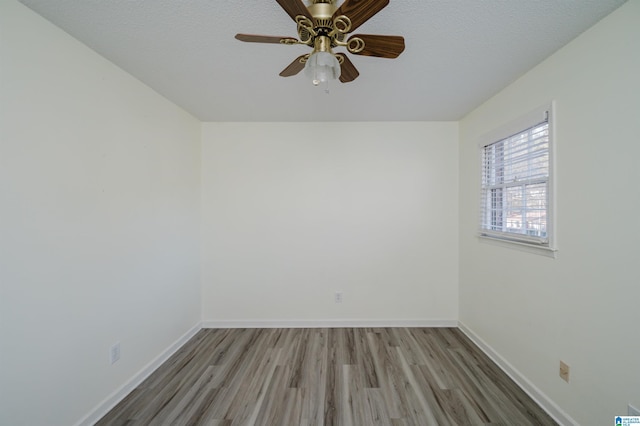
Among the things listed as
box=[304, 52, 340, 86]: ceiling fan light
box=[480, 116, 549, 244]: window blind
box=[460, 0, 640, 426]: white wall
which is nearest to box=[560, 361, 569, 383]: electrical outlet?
box=[460, 0, 640, 426]: white wall

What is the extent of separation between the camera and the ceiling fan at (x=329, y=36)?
91cm

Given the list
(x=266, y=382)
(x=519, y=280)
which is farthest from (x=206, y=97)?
(x=519, y=280)

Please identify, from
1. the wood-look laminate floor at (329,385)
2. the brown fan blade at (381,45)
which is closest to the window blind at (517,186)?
the wood-look laminate floor at (329,385)

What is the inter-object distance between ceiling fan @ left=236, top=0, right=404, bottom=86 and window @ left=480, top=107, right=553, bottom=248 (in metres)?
1.37

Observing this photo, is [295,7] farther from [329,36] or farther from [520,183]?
[520,183]

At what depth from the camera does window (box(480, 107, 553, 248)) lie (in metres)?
1.63

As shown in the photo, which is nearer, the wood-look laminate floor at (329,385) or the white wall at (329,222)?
the wood-look laminate floor at (329,385)

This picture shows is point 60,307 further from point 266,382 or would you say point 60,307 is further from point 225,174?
point 225,174

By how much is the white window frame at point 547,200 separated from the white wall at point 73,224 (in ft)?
10.1

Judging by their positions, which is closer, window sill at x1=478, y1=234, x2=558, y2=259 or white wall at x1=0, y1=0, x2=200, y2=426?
white wall at x1=0, y1=0, x2=200, y2=426

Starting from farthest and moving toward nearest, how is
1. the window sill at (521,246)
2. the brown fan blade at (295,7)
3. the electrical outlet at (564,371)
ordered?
the window sill at (521,246) < the electrical outlet at (564,371) < the brown fan blade at (295,7)

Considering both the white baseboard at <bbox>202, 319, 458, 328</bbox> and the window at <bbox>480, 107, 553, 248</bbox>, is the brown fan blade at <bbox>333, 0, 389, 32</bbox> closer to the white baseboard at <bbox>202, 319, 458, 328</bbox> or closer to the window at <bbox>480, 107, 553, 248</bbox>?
the window at <bbox>480, 107, 553, 248</bbox>

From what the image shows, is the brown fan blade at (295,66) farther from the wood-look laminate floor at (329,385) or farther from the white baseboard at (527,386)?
the white baseboard at (527,386)

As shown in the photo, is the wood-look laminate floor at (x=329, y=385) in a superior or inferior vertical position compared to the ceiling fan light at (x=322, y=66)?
inferior
